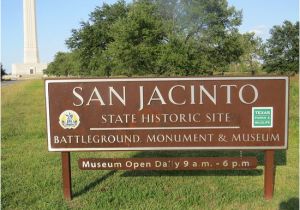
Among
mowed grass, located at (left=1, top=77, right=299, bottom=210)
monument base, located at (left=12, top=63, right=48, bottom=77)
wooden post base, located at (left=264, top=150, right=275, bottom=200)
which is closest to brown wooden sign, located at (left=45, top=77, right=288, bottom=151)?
wooden post base, located at (left=264, top=150, right=275, bottom=200)

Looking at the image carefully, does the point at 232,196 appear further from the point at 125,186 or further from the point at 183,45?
the point at 183,45

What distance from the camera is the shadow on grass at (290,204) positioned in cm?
523

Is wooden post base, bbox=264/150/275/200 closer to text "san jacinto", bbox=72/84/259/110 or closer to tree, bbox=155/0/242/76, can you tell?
text "san jacinto", bbox=72/84/259/110

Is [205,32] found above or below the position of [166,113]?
above

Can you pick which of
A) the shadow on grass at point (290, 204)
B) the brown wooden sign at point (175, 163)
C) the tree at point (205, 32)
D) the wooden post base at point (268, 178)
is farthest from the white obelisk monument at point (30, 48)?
the shadow on grass at point (290, 204)

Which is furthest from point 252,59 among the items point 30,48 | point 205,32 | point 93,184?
point 30,48

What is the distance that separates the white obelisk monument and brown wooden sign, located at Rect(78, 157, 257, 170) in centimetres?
11761

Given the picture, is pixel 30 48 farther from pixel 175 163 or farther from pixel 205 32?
pixel 175 163

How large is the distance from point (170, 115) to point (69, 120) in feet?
4.21

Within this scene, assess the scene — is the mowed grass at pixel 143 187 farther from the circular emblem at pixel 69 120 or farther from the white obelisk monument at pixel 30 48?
the white obelisk monument at pixel 30 48

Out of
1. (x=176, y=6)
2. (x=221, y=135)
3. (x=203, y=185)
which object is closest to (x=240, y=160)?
(x=221, y=135)

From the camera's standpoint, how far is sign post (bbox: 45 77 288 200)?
544 cm

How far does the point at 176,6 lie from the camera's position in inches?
1686

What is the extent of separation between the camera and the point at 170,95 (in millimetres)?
5492
